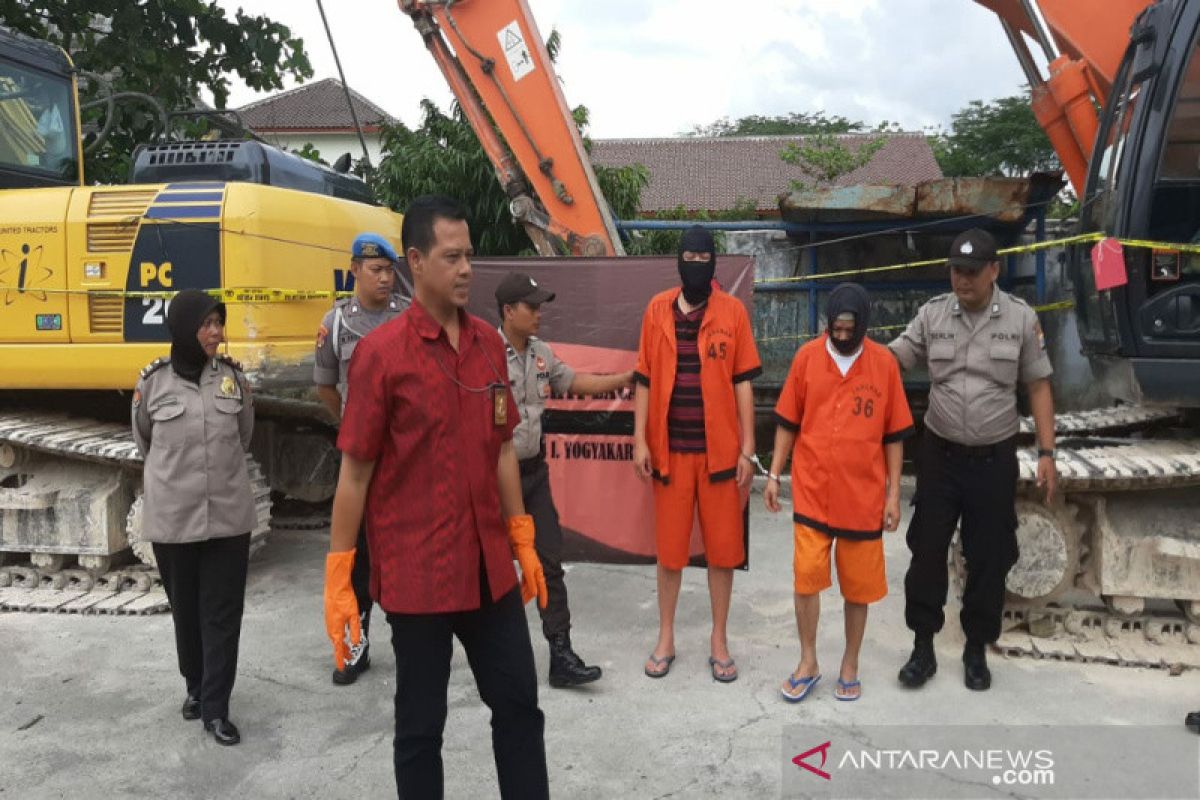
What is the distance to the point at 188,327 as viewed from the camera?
365 cm

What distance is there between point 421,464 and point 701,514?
6.52ft

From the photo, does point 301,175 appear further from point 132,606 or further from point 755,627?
point 755,627

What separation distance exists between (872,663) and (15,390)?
5.20m

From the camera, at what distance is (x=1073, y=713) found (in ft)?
12.3

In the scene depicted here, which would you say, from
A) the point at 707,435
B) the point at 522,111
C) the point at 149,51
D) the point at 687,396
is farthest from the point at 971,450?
the point at 149,51

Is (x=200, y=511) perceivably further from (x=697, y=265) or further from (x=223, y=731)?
(x=697, y=265)

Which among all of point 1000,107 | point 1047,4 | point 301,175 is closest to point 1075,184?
point 1047,4

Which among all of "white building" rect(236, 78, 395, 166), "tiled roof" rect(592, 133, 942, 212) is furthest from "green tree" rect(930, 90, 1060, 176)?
"white building" rect(236, 78, 395, 166)

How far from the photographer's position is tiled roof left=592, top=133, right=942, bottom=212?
109ft

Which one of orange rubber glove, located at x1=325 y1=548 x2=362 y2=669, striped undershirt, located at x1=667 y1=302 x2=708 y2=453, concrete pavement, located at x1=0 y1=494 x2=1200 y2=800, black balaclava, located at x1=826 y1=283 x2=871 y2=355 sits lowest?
concrete pavement, located at x1=0 y1=494 x2=1200 y2=800

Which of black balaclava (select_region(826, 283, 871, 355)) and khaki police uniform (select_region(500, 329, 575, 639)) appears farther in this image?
khaki police uniform (select_region(500, 329, 575, 639))

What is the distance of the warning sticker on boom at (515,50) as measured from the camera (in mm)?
6668

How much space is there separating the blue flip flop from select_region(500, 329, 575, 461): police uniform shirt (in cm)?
141

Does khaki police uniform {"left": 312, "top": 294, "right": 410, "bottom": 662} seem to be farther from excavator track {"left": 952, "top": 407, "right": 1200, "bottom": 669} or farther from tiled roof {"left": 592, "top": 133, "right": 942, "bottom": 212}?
tiled roof {"left": 592, "top": 133, "right": 942, "bottom": 212}
